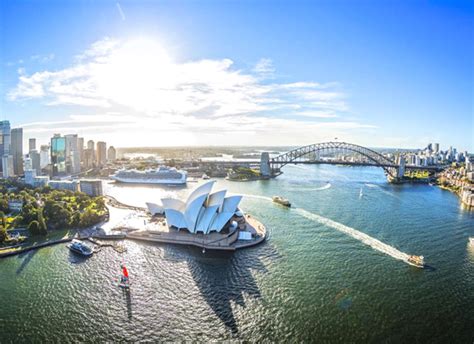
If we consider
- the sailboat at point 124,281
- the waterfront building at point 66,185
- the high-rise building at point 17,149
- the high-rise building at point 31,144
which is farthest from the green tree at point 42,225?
the high-rise building at point 31,144

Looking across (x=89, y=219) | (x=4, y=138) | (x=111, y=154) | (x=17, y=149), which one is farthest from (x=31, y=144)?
(x=89, y=219)

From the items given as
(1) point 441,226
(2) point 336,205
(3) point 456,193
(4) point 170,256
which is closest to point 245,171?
(2) point 336,205

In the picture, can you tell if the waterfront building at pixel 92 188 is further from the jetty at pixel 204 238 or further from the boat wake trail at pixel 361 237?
the boat wake trail at pixel 361 237

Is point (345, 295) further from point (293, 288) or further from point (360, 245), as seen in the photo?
point (360, 245)

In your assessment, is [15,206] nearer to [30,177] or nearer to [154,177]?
[30,177]

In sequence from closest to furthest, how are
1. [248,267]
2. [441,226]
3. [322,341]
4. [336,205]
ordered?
[322,341] < [248,267] < [441,226] < [336,205]

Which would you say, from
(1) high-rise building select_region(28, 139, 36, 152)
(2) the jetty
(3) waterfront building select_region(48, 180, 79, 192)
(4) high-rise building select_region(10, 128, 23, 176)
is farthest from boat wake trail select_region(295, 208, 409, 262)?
(1) high-rise building select_region(28, 139, 36, 152)
